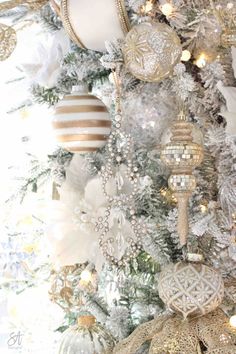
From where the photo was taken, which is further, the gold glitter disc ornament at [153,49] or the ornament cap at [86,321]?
the ornament cap at [86,321]

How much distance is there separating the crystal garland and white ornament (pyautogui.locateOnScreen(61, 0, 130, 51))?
13 cm

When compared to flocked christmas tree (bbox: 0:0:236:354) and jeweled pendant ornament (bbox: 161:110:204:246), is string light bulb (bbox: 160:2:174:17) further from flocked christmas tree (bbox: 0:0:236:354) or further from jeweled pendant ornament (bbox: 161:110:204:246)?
jeweled pendant ornament (bbox: 161:110:204:246)

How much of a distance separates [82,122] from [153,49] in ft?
0.52

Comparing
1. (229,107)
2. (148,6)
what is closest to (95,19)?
(148,6)

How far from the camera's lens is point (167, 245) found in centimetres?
84

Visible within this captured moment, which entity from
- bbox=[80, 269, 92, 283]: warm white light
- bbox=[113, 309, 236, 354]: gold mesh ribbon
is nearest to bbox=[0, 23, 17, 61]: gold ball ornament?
bbox=[80, 269, 92, 283]: warm white light

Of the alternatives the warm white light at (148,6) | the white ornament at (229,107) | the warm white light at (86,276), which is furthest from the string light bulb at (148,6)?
the warm white light at (86,276)

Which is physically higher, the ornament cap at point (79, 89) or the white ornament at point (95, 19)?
the white ornament at point (95, 19)

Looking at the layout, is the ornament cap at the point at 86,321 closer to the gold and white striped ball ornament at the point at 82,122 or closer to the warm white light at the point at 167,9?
the gold and white striped ball ornament at the point at 82,122

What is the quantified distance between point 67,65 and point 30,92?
76 mm

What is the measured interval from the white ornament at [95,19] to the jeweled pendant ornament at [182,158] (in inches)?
6.2

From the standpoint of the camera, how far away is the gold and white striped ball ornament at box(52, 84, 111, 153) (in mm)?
849

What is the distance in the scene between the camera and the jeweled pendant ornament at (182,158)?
2.46ft

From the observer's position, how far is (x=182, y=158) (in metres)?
0.75
